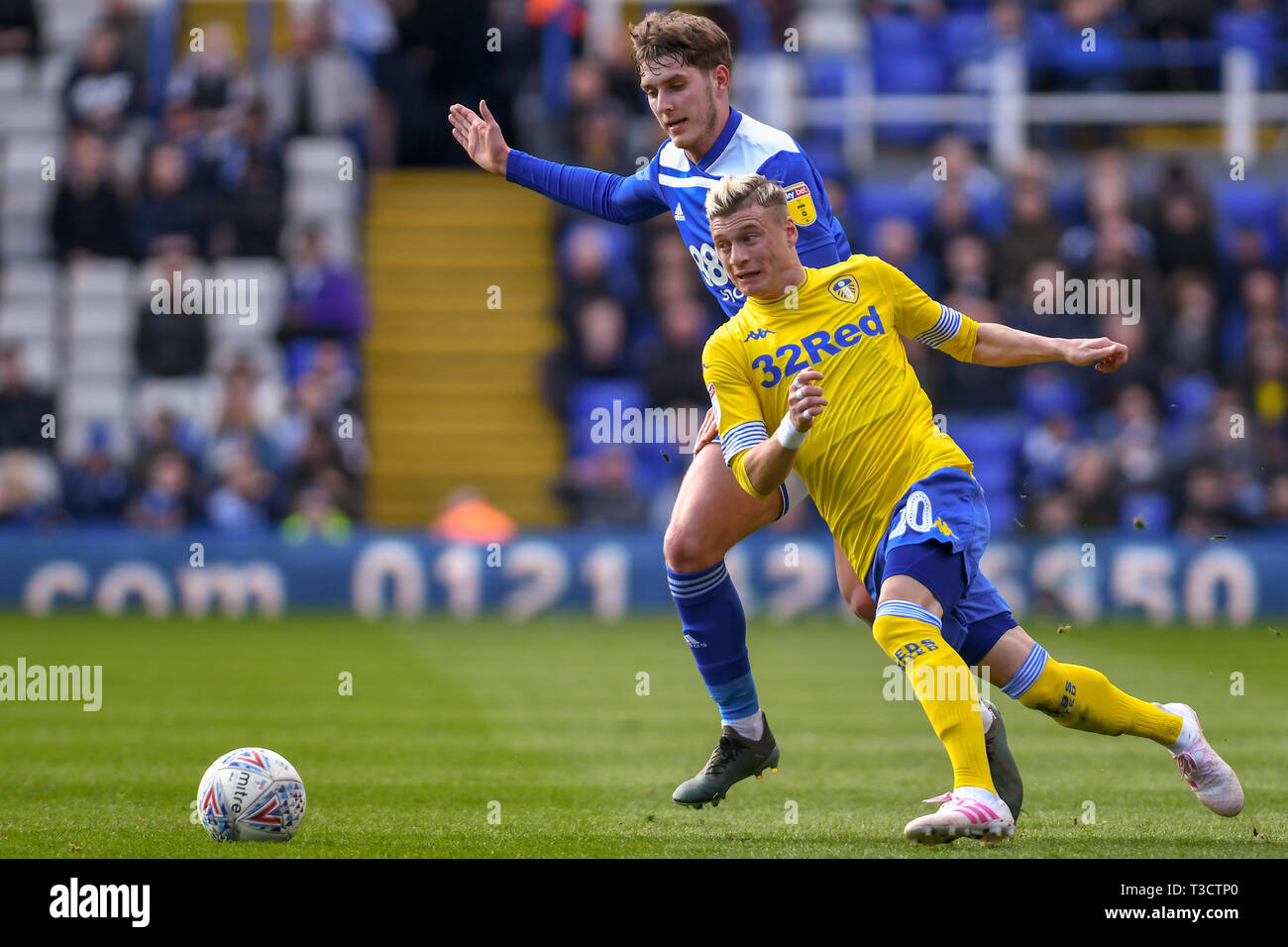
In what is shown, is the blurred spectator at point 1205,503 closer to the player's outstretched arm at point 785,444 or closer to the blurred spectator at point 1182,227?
the blurred spectator at point 1182,227

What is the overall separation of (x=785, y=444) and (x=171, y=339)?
13.0m

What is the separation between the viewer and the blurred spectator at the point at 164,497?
52.6 feet

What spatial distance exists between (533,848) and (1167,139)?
1574 cm

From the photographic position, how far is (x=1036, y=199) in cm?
1652

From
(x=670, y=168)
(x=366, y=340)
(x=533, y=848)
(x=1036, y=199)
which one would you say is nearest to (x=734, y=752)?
(x=533, y=848)

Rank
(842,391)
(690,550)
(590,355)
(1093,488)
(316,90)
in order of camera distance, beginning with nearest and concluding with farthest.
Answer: (842,391) < (690,550) < (1093,488) < (590,355) < (316,90)

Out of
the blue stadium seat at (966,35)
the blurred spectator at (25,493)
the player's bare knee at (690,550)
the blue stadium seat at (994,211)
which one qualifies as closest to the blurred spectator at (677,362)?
the blue stadium seat at (994,211)

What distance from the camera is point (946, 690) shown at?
17.5 feet

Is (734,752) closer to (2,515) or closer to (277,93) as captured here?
(2,515)

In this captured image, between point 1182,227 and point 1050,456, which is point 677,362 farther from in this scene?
point 1182,227

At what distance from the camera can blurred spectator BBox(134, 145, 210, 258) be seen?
58.1 ft

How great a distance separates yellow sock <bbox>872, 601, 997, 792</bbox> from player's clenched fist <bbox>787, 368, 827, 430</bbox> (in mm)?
677

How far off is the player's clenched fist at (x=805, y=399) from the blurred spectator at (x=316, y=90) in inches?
573

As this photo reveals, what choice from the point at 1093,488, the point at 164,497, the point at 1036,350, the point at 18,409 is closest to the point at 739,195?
the point at 1036,350
